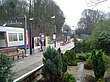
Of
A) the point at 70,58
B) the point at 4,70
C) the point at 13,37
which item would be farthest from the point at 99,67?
the point at 13,37

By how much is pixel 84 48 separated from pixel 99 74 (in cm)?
1736

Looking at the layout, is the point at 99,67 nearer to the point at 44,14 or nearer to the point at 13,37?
the point at 13,37

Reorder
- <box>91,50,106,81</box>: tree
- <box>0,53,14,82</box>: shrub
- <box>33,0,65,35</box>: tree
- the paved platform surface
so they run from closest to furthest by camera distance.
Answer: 1. <box>0,53,14,82</box>: shrub
2. the paved platform surface
3. <box>91,50,106,81</box>: tree
4. <box>33,0,65,35</box>: tree

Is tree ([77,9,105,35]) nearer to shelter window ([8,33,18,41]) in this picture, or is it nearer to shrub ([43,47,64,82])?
shelter window ([8,33,18,41])

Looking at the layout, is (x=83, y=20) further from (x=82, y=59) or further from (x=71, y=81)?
(x=71, y=81)

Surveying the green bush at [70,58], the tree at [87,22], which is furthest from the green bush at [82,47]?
the tree at [87,22]

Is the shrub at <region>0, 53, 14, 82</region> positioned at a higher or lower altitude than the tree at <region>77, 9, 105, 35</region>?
lower

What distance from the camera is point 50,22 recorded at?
58719mm

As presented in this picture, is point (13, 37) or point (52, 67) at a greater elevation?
point (13, 37)

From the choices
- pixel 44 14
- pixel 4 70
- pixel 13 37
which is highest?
pixel 44 14

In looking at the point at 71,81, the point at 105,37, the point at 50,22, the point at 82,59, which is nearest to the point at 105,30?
the point at 105,37

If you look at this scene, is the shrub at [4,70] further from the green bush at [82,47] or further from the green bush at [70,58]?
the green bush at [82,47]

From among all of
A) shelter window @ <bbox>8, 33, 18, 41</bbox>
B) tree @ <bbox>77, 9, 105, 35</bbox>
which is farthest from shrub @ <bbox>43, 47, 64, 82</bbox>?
tree @ <bbox>77, 9, 105, 35</bbox>

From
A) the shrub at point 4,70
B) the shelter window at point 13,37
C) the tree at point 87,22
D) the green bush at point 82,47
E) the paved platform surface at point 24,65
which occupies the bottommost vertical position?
the paved platform surface at point 24,65
